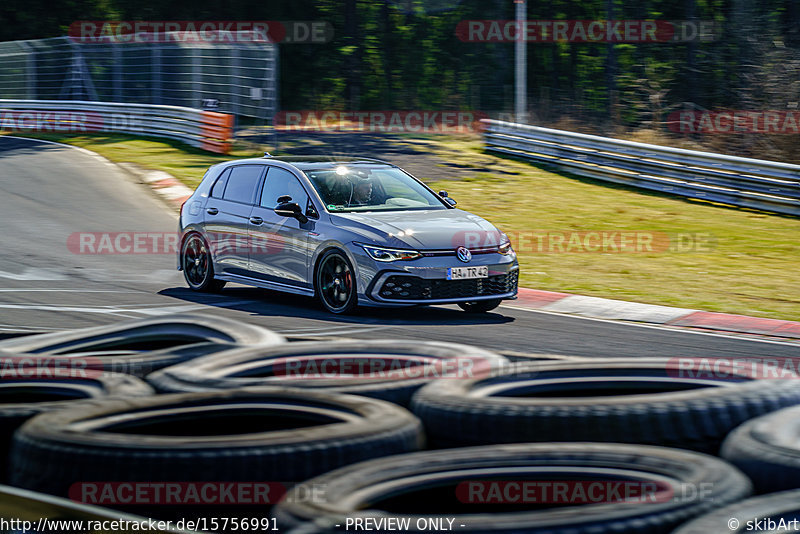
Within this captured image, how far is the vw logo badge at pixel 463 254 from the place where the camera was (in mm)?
10086

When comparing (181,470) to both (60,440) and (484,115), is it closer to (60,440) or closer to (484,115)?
(60,440)

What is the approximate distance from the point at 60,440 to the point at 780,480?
3027 mm

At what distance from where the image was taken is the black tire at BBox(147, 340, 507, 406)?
5527 mm

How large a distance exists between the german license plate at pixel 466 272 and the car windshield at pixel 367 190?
1.23 metres

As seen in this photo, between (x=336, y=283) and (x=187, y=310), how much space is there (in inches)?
64.7

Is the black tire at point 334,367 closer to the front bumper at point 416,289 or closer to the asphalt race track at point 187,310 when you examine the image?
the asphalt race track at point 187,310

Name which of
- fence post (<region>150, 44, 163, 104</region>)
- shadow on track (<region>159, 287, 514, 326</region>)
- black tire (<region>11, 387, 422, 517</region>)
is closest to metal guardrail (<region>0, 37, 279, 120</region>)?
fence post (<region>150, 44, 163, 104</region>)

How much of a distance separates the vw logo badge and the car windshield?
1.12 meters

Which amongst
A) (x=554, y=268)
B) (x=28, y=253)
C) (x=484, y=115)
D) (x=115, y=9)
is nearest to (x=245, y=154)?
(x=28, y=253)

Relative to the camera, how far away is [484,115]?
148ft

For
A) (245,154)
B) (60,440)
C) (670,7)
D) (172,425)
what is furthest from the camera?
(670,7)

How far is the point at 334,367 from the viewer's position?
628cm
